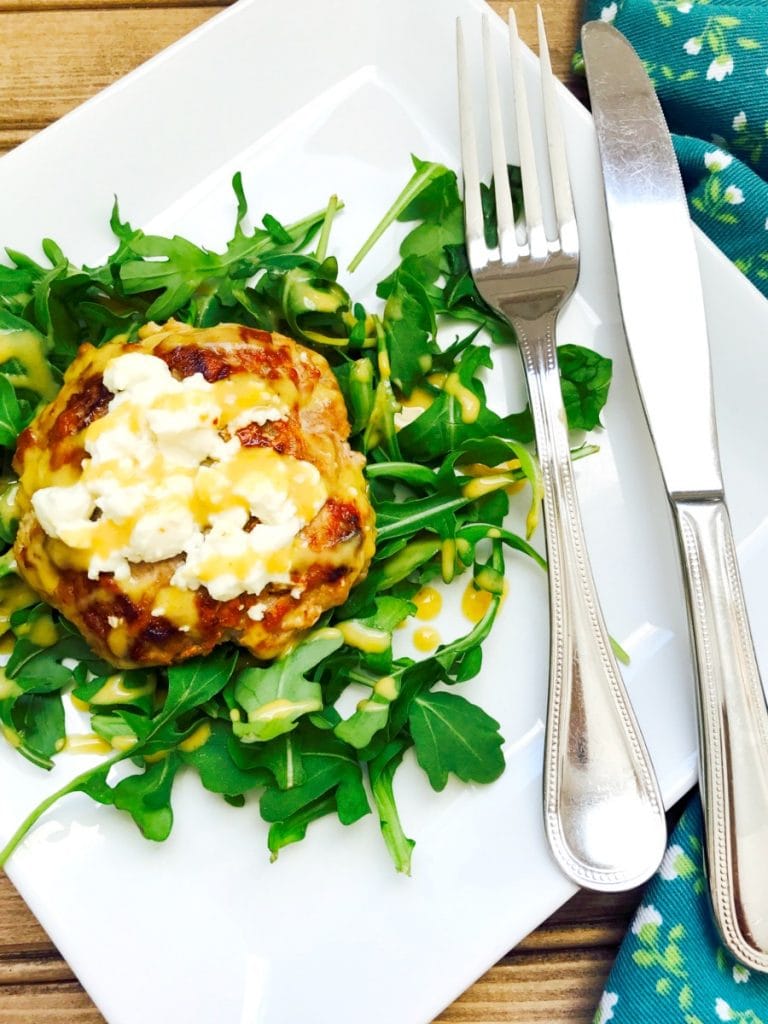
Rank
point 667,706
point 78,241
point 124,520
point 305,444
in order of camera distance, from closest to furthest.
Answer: point 124,520, point 305,444, point 667,706, point 78,241

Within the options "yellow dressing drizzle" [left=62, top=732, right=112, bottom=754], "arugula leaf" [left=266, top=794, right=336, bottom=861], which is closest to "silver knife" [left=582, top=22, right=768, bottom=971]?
"arugula leaf" [left=266, top=794, right=336, bottom=861]

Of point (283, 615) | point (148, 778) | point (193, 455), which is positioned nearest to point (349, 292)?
point (193, 455)

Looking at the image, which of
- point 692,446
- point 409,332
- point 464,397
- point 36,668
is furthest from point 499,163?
point 36,668

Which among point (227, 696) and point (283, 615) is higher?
point (283, 615)

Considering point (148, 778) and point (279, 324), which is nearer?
point (148, 778)

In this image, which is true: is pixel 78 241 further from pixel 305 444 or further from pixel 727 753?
pixel 727 753

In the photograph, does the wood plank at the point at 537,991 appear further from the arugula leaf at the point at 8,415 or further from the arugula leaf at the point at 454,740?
the arugula leaf at the point at 8,415

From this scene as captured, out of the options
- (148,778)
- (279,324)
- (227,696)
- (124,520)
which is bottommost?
(148,778)

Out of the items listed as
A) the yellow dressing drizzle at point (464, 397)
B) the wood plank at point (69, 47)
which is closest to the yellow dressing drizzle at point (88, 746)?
the yellow dressing drizzle at point (464, 397)
